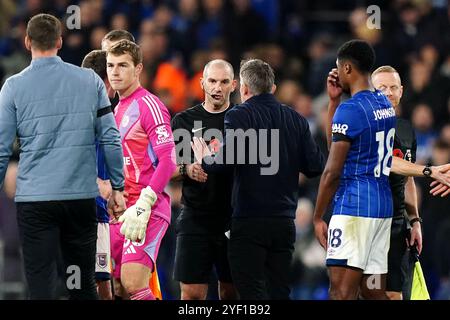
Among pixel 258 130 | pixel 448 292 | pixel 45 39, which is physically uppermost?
pixel 45 39

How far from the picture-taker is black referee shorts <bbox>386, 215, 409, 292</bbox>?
863 centimetres

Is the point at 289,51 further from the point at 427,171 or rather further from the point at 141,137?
the point at 427,171

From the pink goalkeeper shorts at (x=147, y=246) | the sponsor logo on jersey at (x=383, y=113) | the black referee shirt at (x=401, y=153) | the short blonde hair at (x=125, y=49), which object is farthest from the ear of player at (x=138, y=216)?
the black referee shirt at (x=401, y=153)

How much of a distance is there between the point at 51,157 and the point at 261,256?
169 cm

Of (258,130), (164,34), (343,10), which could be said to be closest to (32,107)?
(258,130)

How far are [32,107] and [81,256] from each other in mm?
1032

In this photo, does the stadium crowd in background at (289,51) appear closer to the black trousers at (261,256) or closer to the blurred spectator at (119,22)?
the blurred spectator at (119,22)

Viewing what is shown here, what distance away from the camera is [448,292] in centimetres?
1168

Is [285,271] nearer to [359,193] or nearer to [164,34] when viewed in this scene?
[359,193]

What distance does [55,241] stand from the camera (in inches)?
302

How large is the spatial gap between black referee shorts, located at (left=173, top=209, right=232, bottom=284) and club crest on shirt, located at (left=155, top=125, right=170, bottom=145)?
0.72 m

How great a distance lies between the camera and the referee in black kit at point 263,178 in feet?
27.2

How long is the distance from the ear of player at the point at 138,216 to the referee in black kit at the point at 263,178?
1.52 feet

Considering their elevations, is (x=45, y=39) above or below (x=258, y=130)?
above
